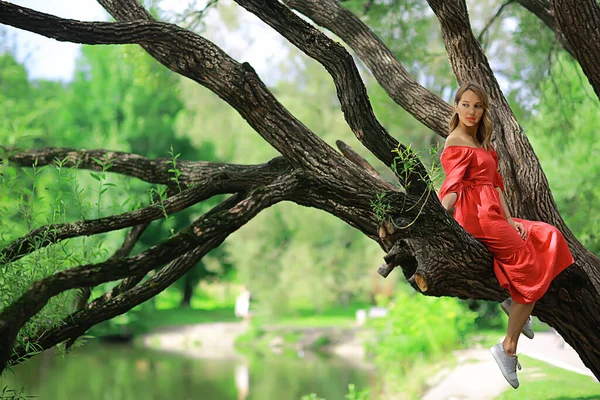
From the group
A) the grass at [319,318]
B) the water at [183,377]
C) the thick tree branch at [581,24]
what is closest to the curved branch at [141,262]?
the thick tree branch at [581,24]

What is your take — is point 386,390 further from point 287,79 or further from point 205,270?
point 205,270

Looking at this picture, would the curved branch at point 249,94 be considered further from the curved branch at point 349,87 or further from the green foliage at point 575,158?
the green foliage at point 575,158

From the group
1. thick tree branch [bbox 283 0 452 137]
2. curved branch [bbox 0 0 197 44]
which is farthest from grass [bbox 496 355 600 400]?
curved branch [bbox 0 0 197 44]

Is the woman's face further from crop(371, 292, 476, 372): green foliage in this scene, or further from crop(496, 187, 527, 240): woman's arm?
crop(371, 292, 476, 372): green foliage

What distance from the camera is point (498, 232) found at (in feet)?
13.5

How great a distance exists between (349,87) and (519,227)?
1295mm

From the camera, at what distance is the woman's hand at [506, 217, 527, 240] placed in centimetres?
419

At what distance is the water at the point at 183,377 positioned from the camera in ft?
41.0

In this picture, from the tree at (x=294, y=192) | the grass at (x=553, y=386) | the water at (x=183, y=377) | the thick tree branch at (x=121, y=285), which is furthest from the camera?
the water at (x=183, y=377)

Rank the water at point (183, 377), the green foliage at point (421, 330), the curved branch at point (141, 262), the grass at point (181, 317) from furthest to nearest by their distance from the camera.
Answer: the grass at point (181, 317) → the water at point (183, 377) → the green foliage at point (421, 330) → the curved branch at point (141, 262)

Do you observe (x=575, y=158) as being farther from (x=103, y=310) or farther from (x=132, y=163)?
(x=103, y=310)

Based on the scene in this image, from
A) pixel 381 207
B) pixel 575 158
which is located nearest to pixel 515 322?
pixel 381 207

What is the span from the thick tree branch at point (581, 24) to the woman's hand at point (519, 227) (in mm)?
1290

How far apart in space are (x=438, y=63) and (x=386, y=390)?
6.83 meters
